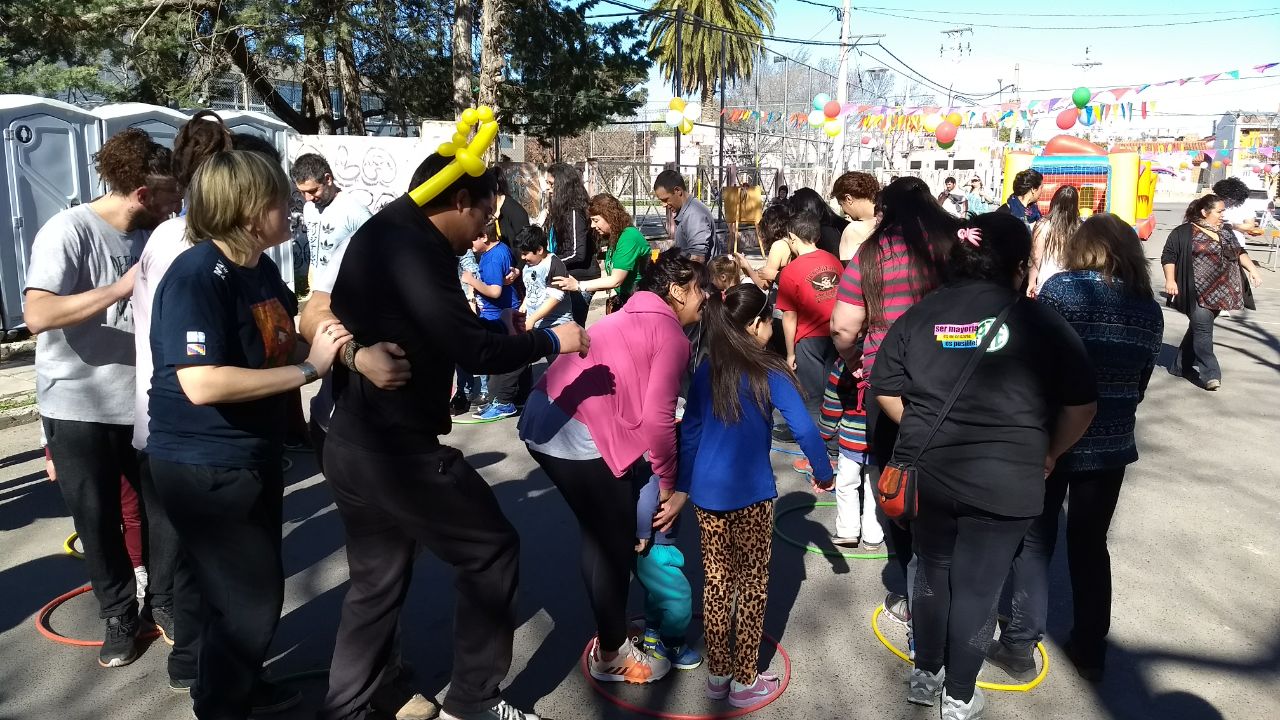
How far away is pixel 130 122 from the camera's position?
1055 cm

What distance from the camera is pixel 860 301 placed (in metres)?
3.76

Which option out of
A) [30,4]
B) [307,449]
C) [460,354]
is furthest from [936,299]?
[30,4]

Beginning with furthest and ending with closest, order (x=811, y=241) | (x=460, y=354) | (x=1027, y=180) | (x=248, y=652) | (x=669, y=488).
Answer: (x=1027, y=180) → (x=811, y=241) → (x=669, y=488) → (x=248, y=652) → (x=460, y=354)

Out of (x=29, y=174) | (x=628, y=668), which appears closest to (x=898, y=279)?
(x=628, y=668)

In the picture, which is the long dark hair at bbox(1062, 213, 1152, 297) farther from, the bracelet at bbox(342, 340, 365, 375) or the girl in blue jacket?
the bracelet at bbox(342, 340, 365, 375)

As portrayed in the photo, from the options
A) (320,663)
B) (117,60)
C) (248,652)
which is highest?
(117,60)

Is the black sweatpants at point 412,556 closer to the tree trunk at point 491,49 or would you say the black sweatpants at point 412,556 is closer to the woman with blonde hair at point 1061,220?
the woman with blonde hair at point 1061,220

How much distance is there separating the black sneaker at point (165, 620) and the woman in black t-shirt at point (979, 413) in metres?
2.92

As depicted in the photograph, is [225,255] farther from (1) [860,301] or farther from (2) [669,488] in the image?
(1) [860,301]

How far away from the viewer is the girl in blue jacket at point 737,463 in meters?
3.08

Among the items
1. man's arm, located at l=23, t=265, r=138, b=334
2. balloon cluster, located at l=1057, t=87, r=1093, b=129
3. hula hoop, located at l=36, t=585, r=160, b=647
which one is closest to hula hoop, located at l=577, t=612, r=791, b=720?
hula hoop, located at l=36, t=585, r=160, b=647

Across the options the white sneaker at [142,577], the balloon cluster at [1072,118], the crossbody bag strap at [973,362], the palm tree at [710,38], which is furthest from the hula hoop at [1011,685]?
the palm tree at [710,38]

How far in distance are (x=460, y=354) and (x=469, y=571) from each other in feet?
2.34

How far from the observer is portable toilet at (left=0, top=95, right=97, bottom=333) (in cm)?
921
